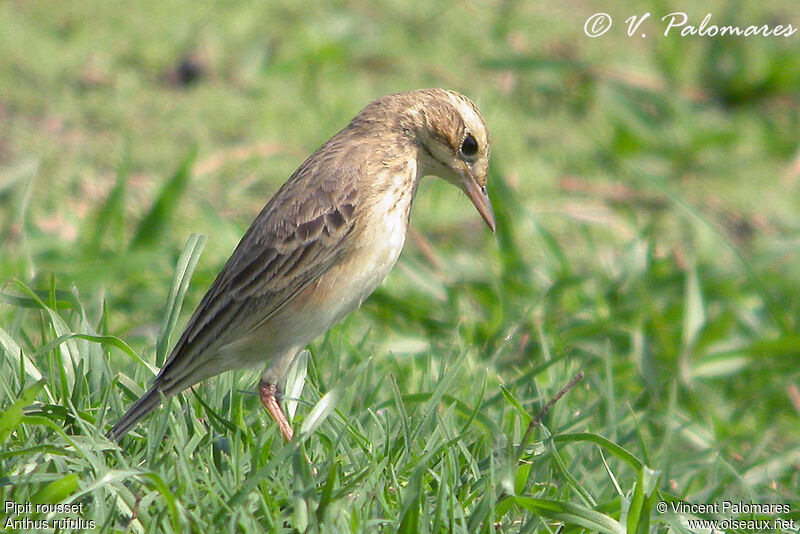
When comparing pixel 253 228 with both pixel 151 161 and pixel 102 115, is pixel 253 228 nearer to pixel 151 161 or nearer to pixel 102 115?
pixel 151 161

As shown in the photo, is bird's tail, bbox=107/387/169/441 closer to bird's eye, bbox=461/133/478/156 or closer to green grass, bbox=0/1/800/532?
green grass, bbox=0/1/800/532

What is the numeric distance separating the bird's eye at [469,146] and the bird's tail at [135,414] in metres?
1.51

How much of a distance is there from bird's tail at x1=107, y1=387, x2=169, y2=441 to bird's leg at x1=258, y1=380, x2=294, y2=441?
0.41 metres

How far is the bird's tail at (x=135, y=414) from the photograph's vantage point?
11.7ft

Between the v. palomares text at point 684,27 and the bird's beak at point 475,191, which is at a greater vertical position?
the bird's beak at point 475,191

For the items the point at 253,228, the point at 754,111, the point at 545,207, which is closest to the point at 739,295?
the point at 545,207

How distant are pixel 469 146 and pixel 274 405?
4.13 ft

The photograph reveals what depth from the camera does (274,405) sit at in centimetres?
388

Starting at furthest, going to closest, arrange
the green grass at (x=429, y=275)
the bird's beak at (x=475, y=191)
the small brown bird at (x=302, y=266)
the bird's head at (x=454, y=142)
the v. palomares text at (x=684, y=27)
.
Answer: the v. palomares text at (x=684, y=27), the bird's beak at (x=475, y=191), the bird's head at (x=454, y=142), the small brown bird at (x=302, y=266), the green grass at (x=429, y=275)

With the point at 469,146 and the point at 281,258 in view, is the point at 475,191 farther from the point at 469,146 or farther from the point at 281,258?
the point at 281,258

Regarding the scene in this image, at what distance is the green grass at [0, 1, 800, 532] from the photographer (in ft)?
11.2

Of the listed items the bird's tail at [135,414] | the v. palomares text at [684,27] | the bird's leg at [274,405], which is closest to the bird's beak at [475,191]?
the bird's leg at [274,405]

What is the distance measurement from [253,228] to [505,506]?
146 cm

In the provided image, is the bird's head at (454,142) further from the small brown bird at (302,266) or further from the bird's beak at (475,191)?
the small brown bird at (302,266)
